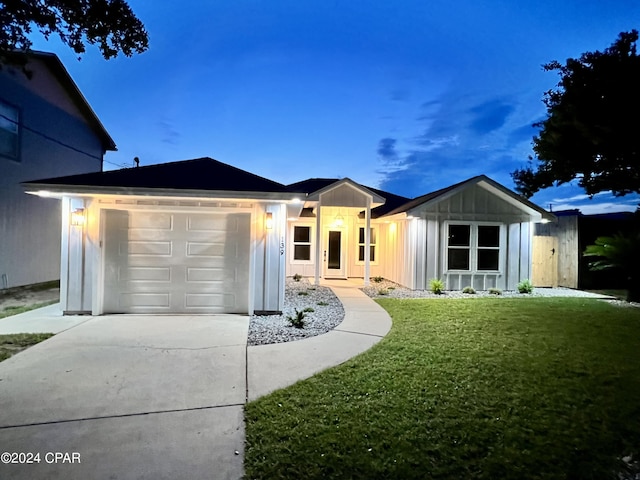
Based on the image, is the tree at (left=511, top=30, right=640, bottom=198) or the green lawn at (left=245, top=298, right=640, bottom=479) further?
the tree at (left=511, top=30, right=640, bottom=198)

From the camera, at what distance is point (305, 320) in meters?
6.99

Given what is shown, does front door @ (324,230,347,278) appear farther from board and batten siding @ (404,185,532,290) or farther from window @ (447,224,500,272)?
window @ (447,224,500,272)

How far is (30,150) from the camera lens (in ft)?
36.7

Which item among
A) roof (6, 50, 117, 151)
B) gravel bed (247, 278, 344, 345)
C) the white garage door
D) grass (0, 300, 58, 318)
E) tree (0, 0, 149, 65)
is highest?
roof (6, 50, 117, 151)

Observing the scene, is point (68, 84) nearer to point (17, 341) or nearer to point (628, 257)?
point (17, 341)

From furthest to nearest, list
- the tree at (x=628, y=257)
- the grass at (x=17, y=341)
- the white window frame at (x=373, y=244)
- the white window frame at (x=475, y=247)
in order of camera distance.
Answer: the white window frame at (x=373, y=244) < the white window frame at (x=475, y=247) < the tree at (x=628, y=257) < the grass at (x=17, y=341)

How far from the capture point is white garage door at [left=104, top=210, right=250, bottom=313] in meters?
7.29

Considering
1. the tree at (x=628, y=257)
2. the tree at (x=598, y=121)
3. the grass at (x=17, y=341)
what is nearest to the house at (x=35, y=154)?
the grass at (x=17, y=341)

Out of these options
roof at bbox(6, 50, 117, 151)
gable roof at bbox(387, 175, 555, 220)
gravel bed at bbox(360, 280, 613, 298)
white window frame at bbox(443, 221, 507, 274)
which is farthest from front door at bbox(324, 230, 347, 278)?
roof at bbox(6, 50, 117, 151)

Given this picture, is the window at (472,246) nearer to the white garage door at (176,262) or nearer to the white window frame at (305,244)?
the white window frame at (305,244)

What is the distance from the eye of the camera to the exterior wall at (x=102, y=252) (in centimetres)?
698

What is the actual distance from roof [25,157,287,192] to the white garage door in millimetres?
686

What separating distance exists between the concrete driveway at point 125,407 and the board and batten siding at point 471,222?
786cm

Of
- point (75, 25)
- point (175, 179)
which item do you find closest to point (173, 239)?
point (175, 179)
